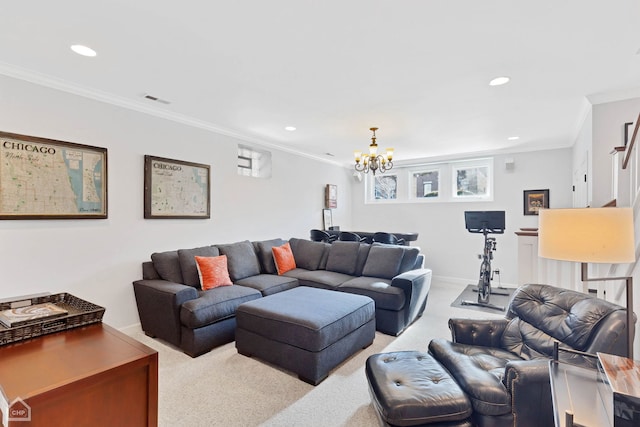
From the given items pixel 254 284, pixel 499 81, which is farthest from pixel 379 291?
pixel 499 81

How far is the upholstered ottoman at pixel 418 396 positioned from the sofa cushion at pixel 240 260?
2453 mm

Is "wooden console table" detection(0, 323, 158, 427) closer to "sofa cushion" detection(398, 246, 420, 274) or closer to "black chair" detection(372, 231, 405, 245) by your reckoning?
"sofa cushion" detection(398, 246, 420, 274)

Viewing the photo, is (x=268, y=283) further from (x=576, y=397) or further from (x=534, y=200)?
(x=534, y=200)

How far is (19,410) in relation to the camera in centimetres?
78

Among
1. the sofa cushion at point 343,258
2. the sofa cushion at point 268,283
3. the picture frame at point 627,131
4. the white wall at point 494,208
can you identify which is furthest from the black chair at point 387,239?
→ the picture frame at point 627,131

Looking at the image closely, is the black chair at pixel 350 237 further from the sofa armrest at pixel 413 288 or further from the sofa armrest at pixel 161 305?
the sofa armrest at pixel 161 305

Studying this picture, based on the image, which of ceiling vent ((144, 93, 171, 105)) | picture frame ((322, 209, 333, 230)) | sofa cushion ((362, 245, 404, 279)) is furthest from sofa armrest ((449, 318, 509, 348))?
Answer: picture frame ((322, 209, 333, 230))

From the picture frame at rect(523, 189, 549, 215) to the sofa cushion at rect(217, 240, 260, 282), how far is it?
487 cm

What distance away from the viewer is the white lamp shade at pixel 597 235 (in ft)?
4.91

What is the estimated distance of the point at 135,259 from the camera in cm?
343

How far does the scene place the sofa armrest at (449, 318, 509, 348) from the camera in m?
2.21

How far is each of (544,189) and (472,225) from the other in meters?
1.62

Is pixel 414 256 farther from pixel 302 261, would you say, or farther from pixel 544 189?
pixel 544 189

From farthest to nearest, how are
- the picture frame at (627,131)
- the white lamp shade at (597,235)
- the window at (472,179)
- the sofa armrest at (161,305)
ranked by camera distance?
the window at (472,179) → the picture frame at (627,131) → the sofa armrest at (161,305) → the white lamp shade at (597,235)
